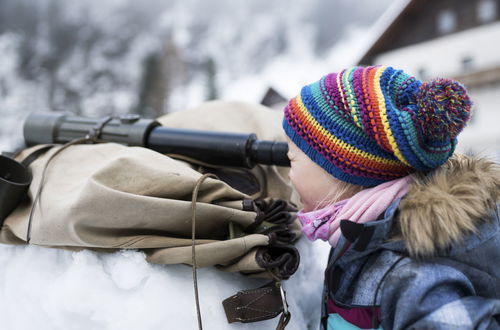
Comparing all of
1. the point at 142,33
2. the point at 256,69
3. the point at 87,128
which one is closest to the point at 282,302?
the point at 87,128

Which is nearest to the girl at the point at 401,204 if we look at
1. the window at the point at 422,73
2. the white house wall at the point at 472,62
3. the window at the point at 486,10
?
the white house wall at the point at 472,62

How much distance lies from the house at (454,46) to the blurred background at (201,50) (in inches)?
1.1

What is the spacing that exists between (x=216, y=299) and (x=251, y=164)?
0.45m

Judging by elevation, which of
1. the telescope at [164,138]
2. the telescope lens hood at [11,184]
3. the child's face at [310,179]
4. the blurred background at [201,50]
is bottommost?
the blurred background at [201,50]

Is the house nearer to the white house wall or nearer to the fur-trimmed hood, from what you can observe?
the white house wall

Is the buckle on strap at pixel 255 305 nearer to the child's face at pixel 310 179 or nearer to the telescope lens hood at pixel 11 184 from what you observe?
the child's face at pixel 310 179

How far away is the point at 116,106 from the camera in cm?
2581

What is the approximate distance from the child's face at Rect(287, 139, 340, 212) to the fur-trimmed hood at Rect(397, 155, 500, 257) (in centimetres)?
19

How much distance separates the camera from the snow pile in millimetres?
882

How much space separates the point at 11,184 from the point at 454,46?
14.1 meters

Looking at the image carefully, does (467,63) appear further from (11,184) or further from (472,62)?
(11,184)

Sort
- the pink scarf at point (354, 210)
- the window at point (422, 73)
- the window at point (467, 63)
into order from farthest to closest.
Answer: the window at point (422, 73) < the window at point (467, 63) < the pink scarf at point (354, 210)

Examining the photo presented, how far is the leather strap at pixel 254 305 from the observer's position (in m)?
0.91

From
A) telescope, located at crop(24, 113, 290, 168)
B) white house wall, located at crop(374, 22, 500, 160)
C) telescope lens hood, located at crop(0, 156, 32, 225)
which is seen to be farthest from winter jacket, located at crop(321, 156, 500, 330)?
white house wall, located at crop(374, 22, 500, 160)
